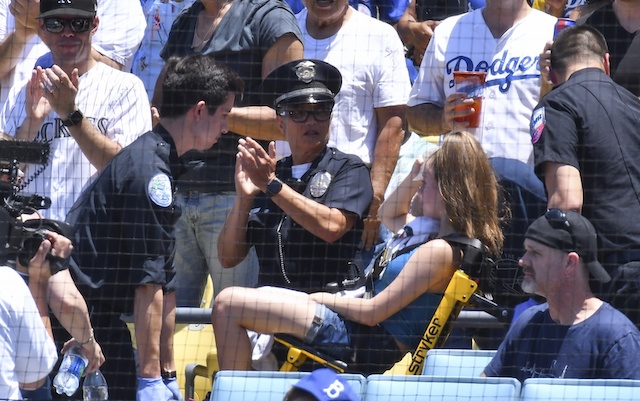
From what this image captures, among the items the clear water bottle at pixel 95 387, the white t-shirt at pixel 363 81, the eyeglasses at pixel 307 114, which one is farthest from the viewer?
the white t-shirt at pixel 363 81

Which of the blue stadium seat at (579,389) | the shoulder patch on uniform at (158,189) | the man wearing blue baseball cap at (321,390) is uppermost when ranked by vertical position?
the shoulder patch on uniform at (158,189)

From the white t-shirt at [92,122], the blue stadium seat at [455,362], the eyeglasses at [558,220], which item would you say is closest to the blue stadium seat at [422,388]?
the blue stadium seat at [455,362]

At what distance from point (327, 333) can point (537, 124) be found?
107 cm

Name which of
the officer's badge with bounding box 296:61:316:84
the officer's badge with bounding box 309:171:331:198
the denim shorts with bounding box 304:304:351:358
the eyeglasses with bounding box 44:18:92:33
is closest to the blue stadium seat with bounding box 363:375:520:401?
the denim shorts with bounding box 304:304:351:358

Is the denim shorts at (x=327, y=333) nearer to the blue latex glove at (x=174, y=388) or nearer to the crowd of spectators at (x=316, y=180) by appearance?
the crowd of spectators at (x=316, y=180)

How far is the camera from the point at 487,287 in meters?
4.69

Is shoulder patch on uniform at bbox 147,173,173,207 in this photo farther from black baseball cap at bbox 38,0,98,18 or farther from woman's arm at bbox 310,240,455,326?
black baseball cap at bbox 38,0,98,18

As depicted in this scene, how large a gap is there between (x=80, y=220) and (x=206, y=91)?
678mm

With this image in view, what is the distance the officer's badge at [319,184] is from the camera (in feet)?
16.2

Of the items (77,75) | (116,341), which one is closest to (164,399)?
(116,341)

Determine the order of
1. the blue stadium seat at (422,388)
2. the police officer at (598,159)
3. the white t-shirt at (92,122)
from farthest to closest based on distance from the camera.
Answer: the white t-shirt at (92,122) → the police officer at (598,159) → the blue stadium seat at (422,388)

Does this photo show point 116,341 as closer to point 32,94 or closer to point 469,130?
point 32,94

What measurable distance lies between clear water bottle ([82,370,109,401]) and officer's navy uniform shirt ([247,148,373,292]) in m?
0.77

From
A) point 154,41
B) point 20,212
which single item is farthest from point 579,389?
point 154,41
